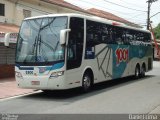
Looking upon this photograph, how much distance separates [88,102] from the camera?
12.1m

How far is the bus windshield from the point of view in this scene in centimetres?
1291

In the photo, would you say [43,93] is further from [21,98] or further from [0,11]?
[0,11]

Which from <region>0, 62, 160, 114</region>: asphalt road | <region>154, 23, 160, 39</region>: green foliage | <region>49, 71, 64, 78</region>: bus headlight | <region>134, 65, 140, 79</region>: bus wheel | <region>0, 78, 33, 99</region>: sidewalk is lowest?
<region>0, 78, 33, 99</region>: sidewalk

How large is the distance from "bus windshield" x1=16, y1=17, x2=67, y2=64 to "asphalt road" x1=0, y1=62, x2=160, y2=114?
152 cm

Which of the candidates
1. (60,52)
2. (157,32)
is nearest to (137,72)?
(60,52)

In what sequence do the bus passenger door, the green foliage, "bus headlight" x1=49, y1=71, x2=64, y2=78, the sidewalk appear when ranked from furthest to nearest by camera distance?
the green foliage
the sidewalk
the bus passenger door
"bus headlight" x1=49, y1=71, x2=64, y2=78

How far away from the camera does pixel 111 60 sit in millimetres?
17359

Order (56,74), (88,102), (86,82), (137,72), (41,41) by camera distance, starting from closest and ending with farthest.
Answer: (88,102), (56,74), (41,41), (86,82), (137,72)

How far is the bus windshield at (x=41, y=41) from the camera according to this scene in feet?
42.3

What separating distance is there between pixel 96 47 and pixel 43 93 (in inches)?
120

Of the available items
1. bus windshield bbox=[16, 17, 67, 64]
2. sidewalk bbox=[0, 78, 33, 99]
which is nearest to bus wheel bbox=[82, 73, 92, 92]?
bus windshield bbox=[16, 17, 67, 64]

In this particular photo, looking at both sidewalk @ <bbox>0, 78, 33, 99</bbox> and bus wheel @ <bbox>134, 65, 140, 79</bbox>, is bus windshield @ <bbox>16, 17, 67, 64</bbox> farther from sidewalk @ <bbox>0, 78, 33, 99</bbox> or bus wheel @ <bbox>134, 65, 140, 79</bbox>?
bus wheel @ <bbox>134, 65, 140, 79</bbox>

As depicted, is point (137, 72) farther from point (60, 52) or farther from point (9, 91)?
point (60, 52)

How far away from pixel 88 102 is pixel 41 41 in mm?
2951
